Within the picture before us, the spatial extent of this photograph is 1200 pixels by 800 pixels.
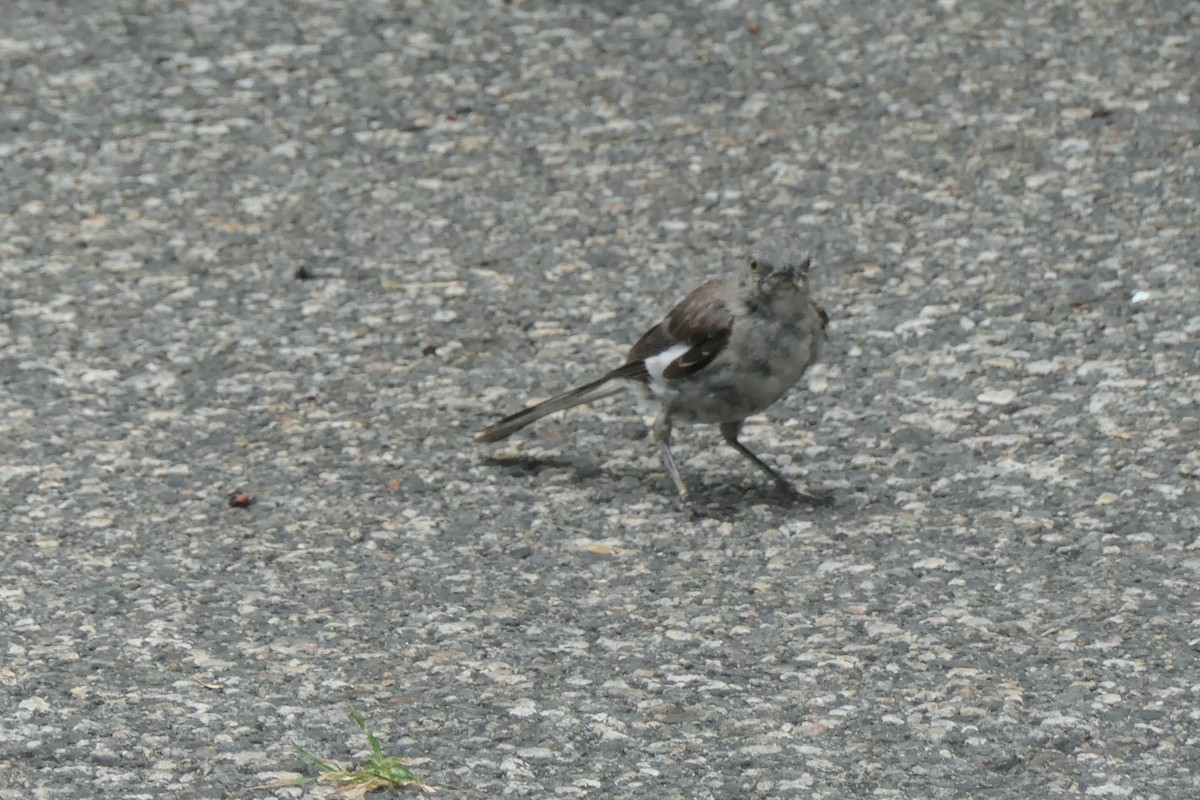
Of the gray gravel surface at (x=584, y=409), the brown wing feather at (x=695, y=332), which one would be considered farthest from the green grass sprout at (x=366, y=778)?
the brown wing feather at (x=695, y=332)

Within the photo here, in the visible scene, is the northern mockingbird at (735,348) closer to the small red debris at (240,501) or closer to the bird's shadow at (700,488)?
the bird's shadow at (700,488)

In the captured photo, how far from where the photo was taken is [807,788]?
4.72 m

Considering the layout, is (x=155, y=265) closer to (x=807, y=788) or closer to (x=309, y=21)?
(x=309, y=21)

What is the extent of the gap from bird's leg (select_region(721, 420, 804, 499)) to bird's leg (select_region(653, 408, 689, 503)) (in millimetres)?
214

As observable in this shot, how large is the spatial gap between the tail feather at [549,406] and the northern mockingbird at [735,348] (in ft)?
0.87

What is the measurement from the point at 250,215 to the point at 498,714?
14.9 ft

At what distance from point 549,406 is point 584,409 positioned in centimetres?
60

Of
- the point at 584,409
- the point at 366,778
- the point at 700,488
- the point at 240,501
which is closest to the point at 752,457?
the point at 700,488

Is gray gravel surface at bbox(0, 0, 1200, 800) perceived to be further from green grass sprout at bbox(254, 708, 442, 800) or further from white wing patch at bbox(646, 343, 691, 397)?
white wing patch at bbox(646, 343, 691, 397)

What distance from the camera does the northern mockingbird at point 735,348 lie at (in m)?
6.36

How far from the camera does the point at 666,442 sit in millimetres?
6820

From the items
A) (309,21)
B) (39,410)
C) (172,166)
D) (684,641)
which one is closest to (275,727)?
(684,641)

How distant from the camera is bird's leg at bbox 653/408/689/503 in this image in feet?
22.0

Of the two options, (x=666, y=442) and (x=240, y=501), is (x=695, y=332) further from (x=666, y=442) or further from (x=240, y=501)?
(x=240, y=501)
